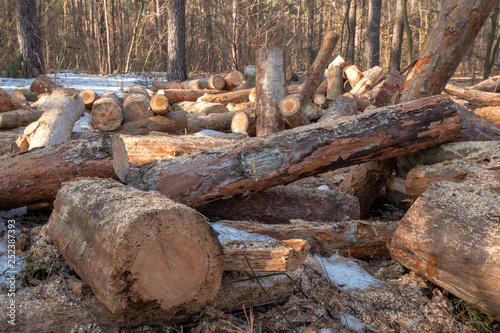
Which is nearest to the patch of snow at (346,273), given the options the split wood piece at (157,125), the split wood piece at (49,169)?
the split wood piece at (49,169)

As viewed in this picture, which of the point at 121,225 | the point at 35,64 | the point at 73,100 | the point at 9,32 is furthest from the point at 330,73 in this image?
the point at 9,32

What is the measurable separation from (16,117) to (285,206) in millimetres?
5051

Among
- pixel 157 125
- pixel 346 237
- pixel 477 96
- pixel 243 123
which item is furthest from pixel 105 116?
pixel 477 96

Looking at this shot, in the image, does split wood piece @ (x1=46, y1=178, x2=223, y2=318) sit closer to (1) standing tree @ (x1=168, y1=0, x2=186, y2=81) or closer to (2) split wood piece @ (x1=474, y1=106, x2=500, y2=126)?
(2) split wood piece @ (x1=474, y1=106, x2=500, y2=126)

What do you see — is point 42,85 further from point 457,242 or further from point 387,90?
point 457,242

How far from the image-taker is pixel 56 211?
2.53 m

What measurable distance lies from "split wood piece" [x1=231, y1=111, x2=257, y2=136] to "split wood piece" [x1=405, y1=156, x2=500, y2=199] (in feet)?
11.9

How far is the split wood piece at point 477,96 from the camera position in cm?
677

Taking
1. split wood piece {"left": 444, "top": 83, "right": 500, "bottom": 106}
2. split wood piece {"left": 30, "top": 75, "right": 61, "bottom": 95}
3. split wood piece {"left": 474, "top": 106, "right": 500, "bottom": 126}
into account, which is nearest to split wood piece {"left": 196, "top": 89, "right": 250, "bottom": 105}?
split wood piece {"left": 30, "top": 75, "right": 61, "bottom": 95}

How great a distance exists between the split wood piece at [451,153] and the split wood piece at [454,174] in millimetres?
113

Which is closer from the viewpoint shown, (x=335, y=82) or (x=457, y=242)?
(x=457, y=242)

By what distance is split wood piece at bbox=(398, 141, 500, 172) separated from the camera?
3.10 m

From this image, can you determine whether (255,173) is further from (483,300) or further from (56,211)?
(483,300)

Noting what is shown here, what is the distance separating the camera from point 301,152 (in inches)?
127
